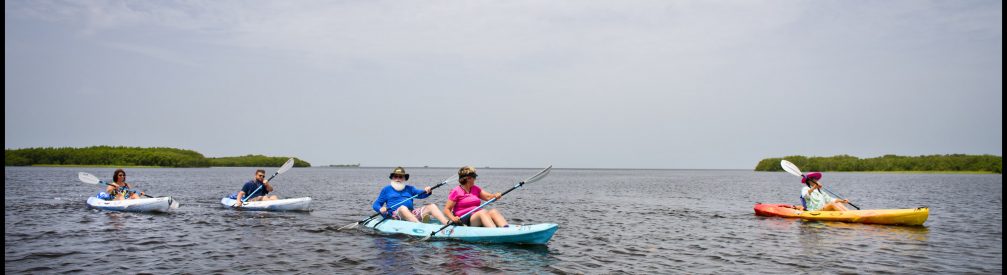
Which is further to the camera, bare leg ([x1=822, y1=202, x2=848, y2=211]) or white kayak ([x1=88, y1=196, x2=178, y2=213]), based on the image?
white kayak ([x1=88, y1=196, x2=178, y2=213])

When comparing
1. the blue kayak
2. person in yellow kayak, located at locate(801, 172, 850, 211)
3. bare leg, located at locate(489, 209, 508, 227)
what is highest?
→ person in yellow kayak, located at locate(801, 172, 850, 211)

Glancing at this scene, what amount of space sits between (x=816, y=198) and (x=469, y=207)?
43.1ft

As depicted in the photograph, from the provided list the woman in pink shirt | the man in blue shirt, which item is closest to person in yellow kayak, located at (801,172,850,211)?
the woman in pink shirt

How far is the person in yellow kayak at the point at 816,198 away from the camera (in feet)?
66.7

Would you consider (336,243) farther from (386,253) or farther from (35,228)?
(35,228)

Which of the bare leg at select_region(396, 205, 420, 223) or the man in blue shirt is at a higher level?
the man in blue shirt

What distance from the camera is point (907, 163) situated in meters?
128

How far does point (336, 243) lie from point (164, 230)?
556cm

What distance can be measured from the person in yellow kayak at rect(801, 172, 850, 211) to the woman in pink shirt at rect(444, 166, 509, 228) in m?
11.9

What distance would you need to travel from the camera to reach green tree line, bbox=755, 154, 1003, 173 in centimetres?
11849

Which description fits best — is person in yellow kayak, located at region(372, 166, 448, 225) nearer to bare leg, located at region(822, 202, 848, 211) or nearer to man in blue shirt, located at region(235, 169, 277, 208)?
man in blue shirt, located at region(235, 169, 277, 208)

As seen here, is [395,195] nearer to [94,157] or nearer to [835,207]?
[835,207]

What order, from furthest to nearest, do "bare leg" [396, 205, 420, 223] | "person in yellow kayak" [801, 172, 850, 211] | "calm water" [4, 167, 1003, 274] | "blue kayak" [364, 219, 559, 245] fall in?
"person in yellow kayak" [801, 172, 850, 211], "bare leg" [396, 205, 420, 223], "blue kayak" [364, 219, 559, 245], "calm water" [4, 167, 1003, 274]

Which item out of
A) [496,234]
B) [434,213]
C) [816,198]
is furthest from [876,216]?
[434,213]
